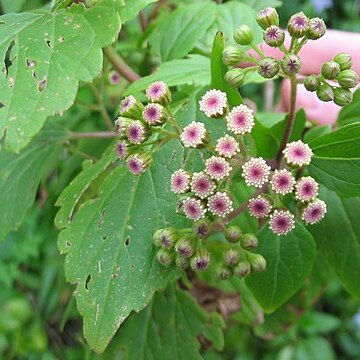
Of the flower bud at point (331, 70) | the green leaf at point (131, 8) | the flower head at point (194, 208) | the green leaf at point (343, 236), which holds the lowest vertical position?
the green leaf at point (343, 236)

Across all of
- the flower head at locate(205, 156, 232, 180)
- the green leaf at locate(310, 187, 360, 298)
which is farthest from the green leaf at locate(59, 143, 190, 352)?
the green leaf at locate(310, 187, 360, 298)

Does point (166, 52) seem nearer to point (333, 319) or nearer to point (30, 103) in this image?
point (30, 103)

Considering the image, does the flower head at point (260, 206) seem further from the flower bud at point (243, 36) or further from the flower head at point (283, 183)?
the flower bud at point (243, 36)

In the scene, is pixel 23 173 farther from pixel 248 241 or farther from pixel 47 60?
pixel 248 241

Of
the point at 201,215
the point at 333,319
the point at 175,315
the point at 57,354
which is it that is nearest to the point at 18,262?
the point at 57,354

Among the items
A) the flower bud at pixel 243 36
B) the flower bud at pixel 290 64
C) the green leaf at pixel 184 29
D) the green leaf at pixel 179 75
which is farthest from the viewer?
the green leaf at pixel 184 29

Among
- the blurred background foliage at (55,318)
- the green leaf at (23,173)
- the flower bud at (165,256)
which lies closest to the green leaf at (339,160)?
the flower bud at (165,256)
